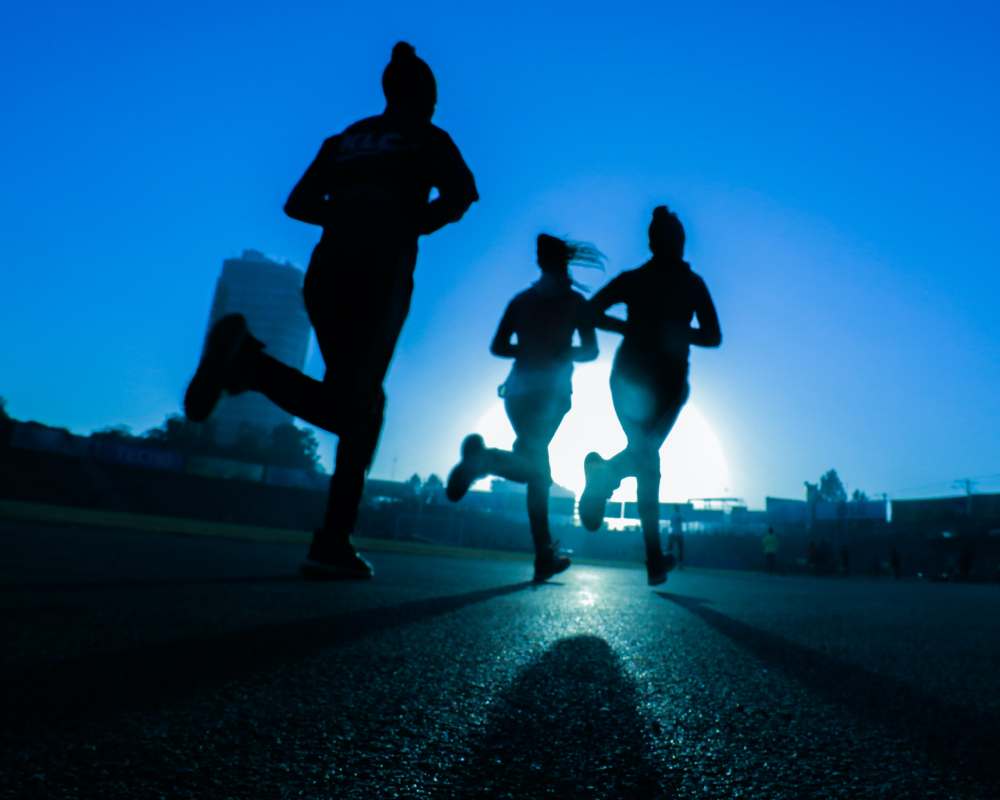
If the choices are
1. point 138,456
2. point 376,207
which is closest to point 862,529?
point 138,456

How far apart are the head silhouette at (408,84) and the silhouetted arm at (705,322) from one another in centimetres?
193

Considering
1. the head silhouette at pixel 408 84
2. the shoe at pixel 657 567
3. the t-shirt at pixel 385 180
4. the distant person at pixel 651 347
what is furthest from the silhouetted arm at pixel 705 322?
the head silhouette at pixel 408 84

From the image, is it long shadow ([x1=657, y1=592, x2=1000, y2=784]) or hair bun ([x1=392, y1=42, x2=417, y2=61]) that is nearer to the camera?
long shadow ([x1=657, y1=592, x2=1000, y2=784])

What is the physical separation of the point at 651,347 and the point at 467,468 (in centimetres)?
130

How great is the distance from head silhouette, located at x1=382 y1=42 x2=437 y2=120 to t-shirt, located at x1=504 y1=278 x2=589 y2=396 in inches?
66.9

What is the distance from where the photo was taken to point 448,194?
301cm

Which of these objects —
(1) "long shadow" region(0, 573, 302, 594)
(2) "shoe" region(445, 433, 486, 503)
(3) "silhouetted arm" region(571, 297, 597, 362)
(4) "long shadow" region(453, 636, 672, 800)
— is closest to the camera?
(4) "long shadow" region(453, 636, 672, 800)

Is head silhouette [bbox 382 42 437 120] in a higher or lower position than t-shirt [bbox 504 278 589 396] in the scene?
higher

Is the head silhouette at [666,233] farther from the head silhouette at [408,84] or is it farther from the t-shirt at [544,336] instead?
the head silhouette at [408,84]

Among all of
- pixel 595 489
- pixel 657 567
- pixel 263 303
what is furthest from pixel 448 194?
pixel 263 303

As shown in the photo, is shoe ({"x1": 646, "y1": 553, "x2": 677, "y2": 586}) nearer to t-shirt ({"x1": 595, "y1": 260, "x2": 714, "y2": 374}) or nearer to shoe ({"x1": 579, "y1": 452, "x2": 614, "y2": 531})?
shoe ({"x1": 579, "y1": 452, "x2": 614, "y2": 531})

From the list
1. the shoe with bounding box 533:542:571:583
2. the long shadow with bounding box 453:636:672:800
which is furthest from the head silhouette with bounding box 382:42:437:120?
the shoe with bounding box 533:542:571:583

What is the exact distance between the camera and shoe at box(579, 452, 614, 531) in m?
3.90

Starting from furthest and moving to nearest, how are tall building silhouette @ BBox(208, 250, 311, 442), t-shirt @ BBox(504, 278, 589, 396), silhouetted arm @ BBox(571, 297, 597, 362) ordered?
tall building silhouette @ BBox(208, 250, 311, 442)
t-shirt @ BBox(504, 278, 589, 396)
silhouetted arm @ BBox(571, 297, 597, 362)
